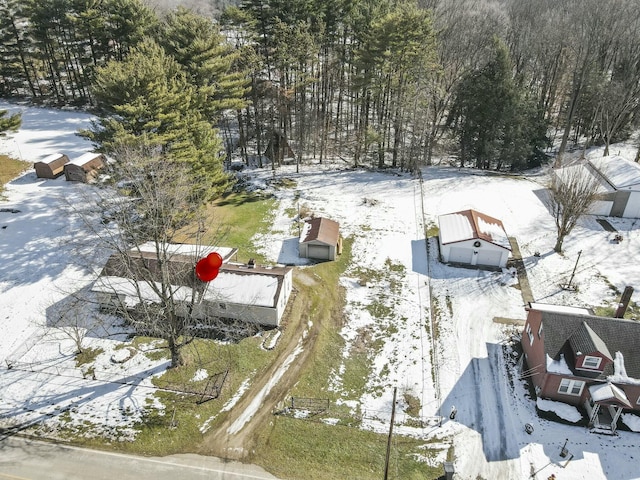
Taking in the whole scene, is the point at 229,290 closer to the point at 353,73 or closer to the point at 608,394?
the point at 608,394

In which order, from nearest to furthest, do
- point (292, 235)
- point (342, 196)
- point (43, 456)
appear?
1. point (43, 456)
2. point (292, 235)
3. point (342, 196)

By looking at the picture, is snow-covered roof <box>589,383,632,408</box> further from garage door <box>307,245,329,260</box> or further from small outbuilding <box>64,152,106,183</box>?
small outbuilding <box>64,152,106,183</box>

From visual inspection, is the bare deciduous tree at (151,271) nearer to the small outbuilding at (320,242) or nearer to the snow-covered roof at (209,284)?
the snow-covered roof at (209,284)

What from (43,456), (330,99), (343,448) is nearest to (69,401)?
(43,456)

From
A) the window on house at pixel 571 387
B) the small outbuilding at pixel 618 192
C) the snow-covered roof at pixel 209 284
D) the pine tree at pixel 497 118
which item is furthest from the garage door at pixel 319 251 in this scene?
the pine tree at pixel 497 118

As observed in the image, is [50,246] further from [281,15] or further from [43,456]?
[281,15]

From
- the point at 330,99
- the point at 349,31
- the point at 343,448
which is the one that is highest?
the point at 349,31

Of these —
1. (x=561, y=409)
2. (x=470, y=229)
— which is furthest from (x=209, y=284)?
(x=561, y=409)
